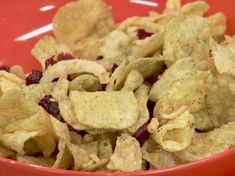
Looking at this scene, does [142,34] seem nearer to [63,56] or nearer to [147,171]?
[63,56]

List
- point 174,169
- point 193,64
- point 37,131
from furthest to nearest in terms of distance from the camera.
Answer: point 193,64
point 37,131
point 174,169

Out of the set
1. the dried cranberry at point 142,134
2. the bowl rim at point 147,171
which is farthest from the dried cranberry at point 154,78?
the bowl rim at point 147,171

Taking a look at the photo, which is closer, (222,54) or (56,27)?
(222,54)

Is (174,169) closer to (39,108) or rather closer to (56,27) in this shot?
(39,108)

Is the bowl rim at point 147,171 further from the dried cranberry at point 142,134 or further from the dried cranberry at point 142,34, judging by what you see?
the dried cranberry at point 142,34

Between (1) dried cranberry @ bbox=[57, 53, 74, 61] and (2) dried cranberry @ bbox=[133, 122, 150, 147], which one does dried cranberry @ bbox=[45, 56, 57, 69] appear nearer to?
(1) dried cranberry @ bbox=[57, 53, 74, 61]

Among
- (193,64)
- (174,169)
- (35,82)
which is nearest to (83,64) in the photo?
(35,82)

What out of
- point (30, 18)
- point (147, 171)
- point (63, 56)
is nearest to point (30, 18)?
point (30, 18)
